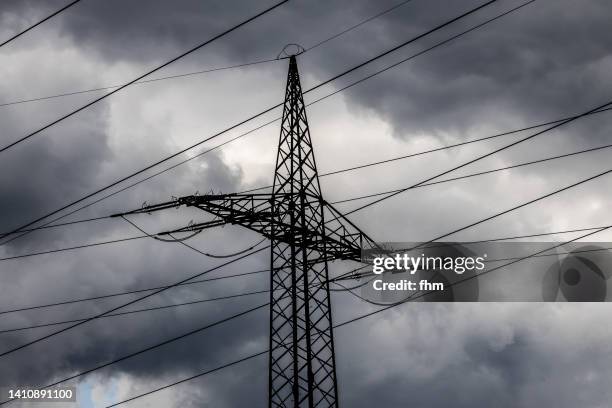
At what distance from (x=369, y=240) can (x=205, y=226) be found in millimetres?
5836

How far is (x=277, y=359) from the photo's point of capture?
25094 mm

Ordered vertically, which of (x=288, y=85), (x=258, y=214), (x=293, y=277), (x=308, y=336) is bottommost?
(x=308, y=336)

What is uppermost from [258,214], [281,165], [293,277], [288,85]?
[288,85]

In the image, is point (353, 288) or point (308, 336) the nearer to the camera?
point (308, 336)

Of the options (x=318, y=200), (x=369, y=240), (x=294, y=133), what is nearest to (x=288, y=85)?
(x=294, y=133)

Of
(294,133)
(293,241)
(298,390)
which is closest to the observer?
(298,390)

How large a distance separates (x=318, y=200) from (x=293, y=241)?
1.78m

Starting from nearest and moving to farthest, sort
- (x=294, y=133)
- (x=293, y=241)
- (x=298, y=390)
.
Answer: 1. (x=298, y=390)
2. (x=293, y=241)
3. (x=294, y=133)

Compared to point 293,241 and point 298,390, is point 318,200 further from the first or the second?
point 298,390

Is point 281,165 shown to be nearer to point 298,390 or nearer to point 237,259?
point 237,259

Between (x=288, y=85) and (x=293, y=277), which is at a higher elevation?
(x=288, y=85)

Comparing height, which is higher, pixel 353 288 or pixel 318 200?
pixel 318 200

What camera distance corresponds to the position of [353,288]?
28531 millimetres

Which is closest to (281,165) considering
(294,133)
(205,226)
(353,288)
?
(294,133)
